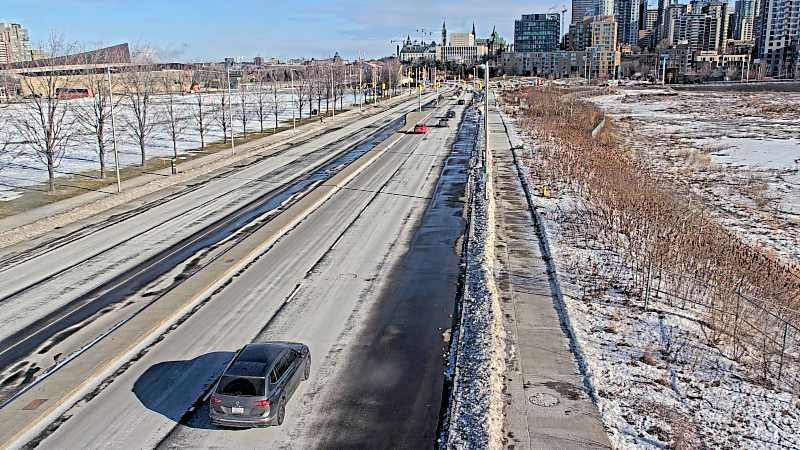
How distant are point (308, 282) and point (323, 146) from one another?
37578 mm

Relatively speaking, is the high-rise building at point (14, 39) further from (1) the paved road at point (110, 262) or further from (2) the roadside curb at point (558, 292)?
(2) the roadside curb at point (558, 292)

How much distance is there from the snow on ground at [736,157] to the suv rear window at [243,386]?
20.2 m

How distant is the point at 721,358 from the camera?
15.5 metres

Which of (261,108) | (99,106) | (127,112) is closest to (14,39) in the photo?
(127,112)

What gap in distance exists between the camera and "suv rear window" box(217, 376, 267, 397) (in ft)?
41.3

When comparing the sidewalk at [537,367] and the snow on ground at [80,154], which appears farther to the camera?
the snow on ground at [80,154]

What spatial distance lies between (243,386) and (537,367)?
20.7ft

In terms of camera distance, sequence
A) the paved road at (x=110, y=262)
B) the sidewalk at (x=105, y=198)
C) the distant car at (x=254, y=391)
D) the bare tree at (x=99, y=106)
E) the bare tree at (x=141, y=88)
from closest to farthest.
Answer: the distant car at (x=254, y=391), the paved road at (x=110, y=262), the sidewalk at (x=105, y=198), the bare tree at (x=99, y=106), the bare tree at (x=141, y=88)

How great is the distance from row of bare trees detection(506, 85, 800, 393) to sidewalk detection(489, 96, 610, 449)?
9.22 feet

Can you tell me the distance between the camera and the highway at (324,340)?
12664mm

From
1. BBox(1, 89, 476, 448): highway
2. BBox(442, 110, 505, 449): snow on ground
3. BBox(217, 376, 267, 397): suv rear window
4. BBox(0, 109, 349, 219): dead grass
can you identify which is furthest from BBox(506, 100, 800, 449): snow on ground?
BBox(0, 109, 349, 219): dead grass

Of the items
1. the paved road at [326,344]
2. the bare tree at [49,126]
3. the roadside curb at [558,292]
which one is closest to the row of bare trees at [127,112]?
the bare tree at [49,126]

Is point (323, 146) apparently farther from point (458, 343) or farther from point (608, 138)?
point (458, 343)

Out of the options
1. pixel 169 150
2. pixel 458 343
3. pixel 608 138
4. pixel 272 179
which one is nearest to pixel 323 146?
pixel 169 150
